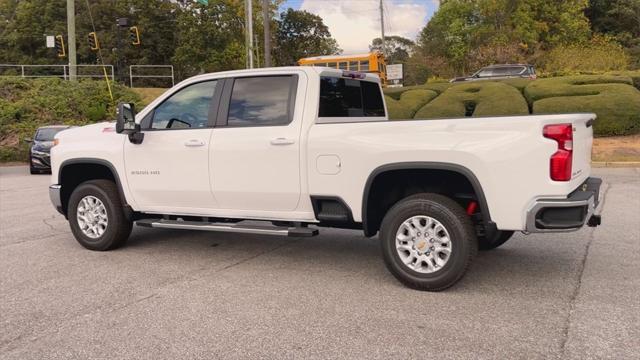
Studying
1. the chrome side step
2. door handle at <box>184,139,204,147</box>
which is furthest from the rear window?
door handle at <box>184,139,204,147</box>

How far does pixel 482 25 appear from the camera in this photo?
4125 centimetres

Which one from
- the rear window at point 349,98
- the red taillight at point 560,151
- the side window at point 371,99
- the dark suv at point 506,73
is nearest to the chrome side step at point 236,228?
the rear window at point 349,98

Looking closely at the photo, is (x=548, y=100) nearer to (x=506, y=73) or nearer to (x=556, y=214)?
(x=506, y=73)

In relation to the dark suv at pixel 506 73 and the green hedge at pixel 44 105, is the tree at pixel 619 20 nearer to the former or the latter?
the dark suv at pixel 506 73

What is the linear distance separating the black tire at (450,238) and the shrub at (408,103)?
14.1 meters

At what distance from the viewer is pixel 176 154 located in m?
5.77

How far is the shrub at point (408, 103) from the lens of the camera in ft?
61.8

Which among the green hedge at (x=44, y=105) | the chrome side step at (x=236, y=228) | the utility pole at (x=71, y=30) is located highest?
the utility pole at (x=71, y=30)

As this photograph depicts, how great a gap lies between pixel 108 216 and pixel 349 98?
3.02m

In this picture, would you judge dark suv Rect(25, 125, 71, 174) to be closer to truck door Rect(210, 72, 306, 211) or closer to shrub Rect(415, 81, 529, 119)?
shrub Rect(415, 81, 529, 119)

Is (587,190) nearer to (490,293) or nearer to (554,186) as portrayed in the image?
(554,186)

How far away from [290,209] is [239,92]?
1350 millimetres

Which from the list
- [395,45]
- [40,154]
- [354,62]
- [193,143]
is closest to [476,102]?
[354,62]

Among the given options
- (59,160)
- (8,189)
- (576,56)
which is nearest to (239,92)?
(59,160)
